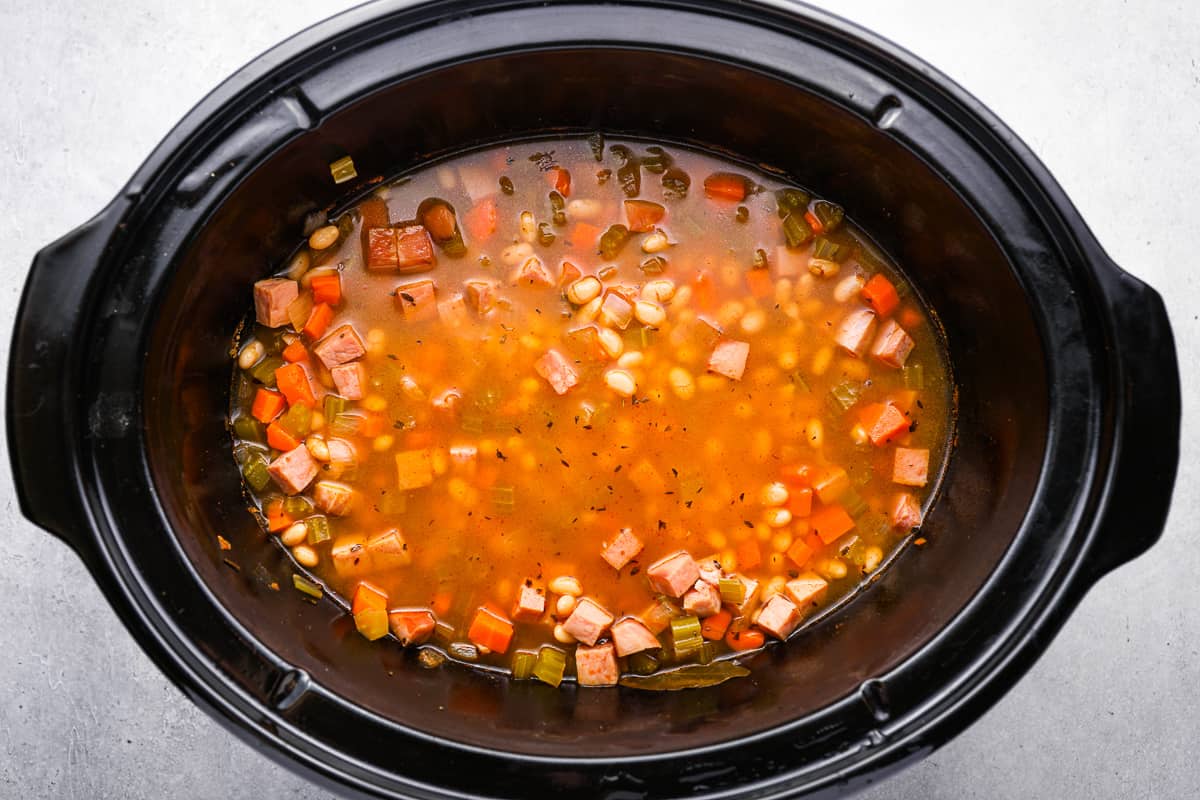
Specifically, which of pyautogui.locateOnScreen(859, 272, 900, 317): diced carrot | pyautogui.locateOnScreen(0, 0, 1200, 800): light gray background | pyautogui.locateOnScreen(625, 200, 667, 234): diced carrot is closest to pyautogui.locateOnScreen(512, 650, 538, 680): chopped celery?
pyautogui.locateOnScreen(0, 0, 1200, 800): light gray background

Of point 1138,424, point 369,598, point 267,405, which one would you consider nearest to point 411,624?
point 369,598

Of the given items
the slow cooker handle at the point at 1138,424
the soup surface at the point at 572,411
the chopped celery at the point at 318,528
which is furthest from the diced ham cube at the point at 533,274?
the slow cooker handle at the point at 1138,424

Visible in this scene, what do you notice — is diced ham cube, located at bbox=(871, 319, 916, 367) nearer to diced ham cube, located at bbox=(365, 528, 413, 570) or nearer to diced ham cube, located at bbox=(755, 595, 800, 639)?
diced ham cube, located at bbox=(755, 595, 800, 639)

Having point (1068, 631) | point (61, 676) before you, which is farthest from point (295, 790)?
point (1068, 631)

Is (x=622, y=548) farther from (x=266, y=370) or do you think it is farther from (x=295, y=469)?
(x=266, y=370)

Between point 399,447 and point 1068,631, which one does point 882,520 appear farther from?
point 399,447
